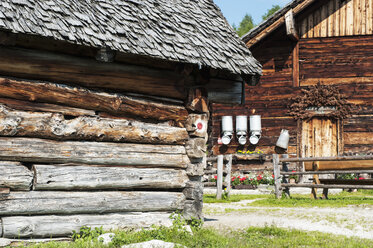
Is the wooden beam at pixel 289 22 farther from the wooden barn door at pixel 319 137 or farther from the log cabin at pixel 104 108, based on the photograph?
the log cabin at pixel 104 108

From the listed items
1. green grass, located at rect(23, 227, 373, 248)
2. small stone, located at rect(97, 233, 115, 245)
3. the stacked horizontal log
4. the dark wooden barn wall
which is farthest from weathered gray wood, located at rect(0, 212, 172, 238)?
the dark wooden barn wall

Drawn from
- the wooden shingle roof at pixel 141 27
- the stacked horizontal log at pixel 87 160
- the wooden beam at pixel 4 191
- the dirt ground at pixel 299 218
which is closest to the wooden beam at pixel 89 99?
the stacked horizontal log at pixel 87 160

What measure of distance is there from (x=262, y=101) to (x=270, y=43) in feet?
6.65

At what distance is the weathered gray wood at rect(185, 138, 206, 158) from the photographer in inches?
293

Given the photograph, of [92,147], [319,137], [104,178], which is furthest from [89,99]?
[319,137]

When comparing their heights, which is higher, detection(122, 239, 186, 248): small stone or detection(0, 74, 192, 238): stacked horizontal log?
detection(0, 74, 192, 238): stacked horizontal log

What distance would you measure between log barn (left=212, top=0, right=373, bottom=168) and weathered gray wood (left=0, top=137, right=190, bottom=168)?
373 inches

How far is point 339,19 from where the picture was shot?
16.5 meters

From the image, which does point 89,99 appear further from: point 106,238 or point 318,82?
point 318,82

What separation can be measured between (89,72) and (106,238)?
2.17m

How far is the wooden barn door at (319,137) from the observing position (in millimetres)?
16531

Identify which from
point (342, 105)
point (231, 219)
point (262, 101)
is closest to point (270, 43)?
point (262, 101)

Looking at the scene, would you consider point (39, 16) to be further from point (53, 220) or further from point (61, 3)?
point (53, 220)

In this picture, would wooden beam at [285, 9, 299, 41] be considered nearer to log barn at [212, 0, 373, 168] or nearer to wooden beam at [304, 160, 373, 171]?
log barn at [212, 0, 373, 168]
